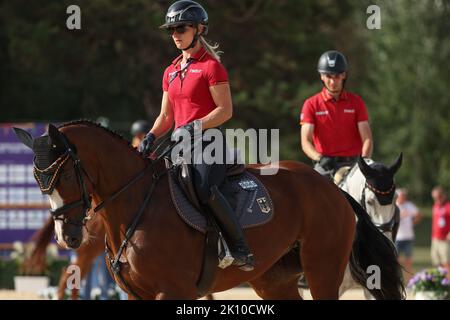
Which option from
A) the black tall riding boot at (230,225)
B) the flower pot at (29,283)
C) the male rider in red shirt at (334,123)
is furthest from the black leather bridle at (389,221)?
the flower pot at (29,283)

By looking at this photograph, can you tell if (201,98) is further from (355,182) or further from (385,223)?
(385,223)

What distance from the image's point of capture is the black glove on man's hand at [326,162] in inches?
413

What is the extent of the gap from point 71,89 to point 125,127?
2.18m

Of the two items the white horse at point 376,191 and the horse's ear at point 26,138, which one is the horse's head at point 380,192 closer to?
the white horse at point 376,191

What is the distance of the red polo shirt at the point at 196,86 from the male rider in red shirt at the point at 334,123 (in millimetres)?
3185

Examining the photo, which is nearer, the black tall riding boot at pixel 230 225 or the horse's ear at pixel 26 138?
the horse's ear at pixel 26 138

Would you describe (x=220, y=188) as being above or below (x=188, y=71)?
below

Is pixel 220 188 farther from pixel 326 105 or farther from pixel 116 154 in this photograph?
pixel 326 105

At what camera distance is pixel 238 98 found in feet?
88.9

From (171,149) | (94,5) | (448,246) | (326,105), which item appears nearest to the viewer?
(171,149)

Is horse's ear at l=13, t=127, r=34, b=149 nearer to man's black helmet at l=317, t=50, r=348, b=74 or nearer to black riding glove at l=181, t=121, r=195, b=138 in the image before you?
black riding glove at l=181, t=121, r=195, b=138

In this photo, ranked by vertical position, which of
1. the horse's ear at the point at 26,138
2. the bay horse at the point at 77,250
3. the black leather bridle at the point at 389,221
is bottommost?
the bay horse at the point at 77,250
